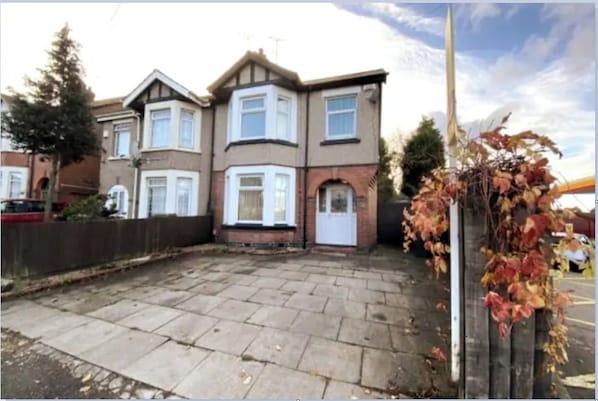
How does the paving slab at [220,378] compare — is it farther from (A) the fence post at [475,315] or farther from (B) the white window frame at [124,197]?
(B) the white window frame at [124,197]

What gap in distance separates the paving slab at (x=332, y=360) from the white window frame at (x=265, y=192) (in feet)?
20.9

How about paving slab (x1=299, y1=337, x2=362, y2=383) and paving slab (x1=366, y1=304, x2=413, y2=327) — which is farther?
paving slab (x1=366, y1=304, x2=413, y2=327)

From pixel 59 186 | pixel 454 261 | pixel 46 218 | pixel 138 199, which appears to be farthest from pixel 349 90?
pixel 59 186

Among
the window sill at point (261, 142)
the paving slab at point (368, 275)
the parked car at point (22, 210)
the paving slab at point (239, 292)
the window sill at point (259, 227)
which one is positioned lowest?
the paving slab at point (239, 292)

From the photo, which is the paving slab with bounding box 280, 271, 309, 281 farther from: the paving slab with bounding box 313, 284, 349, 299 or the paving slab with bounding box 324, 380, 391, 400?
the paving slab with bounding box 324, 380, 391, 400

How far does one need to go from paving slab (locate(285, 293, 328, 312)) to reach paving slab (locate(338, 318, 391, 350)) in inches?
24.8

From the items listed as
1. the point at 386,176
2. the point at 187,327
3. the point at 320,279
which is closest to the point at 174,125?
the point at 320,279

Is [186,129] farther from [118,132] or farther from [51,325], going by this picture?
[51,325]

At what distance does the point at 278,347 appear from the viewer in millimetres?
3176

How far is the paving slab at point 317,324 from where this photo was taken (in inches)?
140

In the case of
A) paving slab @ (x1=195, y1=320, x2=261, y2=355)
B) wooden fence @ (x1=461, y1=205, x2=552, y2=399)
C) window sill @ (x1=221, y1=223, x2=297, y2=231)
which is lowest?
paving slab @ (x1=195, y1=320, x2=261, y2=355)

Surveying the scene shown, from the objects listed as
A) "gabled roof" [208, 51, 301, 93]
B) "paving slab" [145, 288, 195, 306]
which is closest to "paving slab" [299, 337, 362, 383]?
"paving slab" [145, 288, 195, 306]

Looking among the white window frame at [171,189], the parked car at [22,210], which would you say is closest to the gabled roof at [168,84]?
the white window frame at [171,189]

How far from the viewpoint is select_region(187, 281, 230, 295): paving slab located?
5.18 meters
